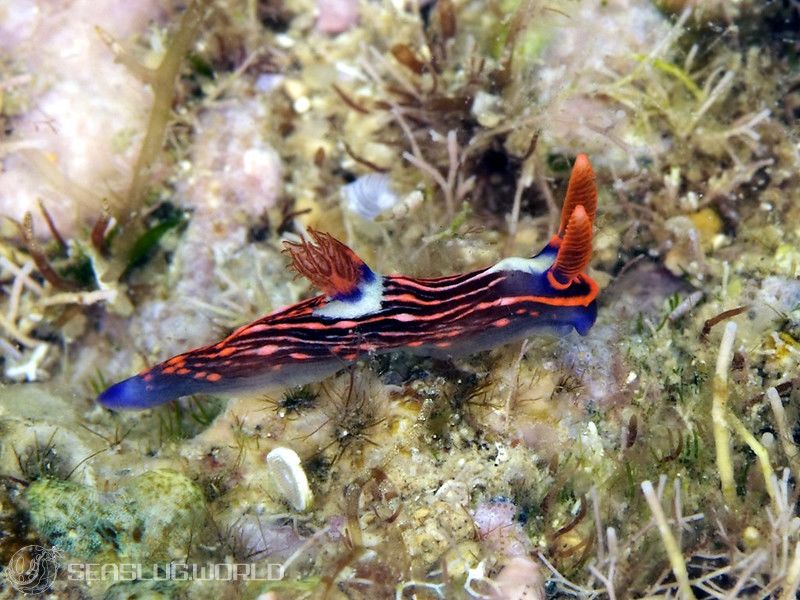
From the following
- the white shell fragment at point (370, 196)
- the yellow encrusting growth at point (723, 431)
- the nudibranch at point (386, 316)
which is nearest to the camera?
the yellow encrusting growth at point (723, 431)

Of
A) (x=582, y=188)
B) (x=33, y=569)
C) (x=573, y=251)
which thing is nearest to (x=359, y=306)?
(x=573, y=251)

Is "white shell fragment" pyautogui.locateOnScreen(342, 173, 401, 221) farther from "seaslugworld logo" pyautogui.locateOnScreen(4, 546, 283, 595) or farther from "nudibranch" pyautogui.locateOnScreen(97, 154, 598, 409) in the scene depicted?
"seaslugworld logo" pyautogui.locateOnScreen(4, 546, 283, 595)

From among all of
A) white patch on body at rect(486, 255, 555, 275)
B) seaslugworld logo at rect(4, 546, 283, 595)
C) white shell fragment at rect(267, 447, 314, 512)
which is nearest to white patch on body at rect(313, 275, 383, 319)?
white patch on body at rect(486, 255, 555, 275)

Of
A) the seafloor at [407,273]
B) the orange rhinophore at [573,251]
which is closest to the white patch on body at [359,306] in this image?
the seafloor at [407,273]

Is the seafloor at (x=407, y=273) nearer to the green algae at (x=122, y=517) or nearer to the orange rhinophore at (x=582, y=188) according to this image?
the green algae at (x=122, y=517)

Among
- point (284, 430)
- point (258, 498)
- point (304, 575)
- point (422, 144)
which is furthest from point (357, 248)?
point (304, 575)

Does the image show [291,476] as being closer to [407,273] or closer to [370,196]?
[407,273]

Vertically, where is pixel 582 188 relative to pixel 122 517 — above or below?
above
